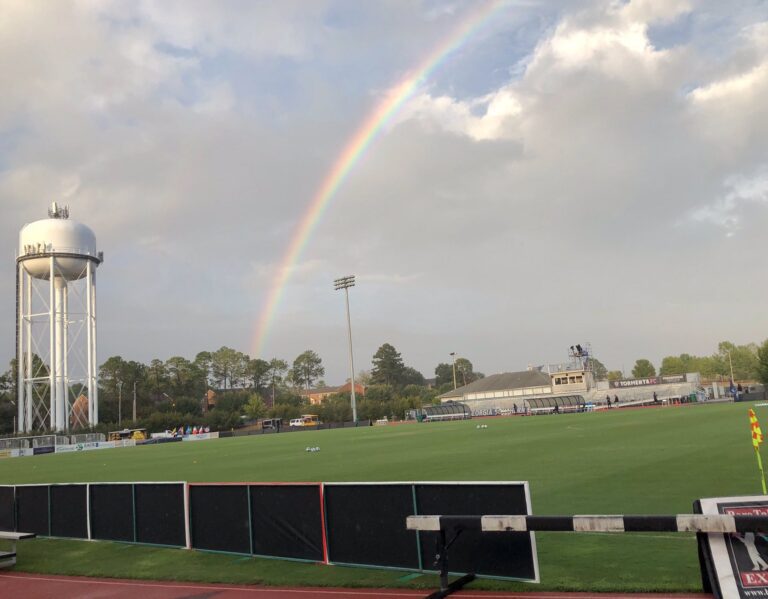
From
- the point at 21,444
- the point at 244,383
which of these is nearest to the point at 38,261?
the point at 21,444

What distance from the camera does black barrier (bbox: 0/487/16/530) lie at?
1425 centimetres

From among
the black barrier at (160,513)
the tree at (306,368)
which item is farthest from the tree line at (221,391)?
the black barrier at (160,513)

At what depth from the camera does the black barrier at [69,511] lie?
519 inches

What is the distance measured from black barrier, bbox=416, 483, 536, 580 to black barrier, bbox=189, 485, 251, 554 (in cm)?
349

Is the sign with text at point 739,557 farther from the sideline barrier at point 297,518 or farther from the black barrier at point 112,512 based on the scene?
the black barrier at point 112,512

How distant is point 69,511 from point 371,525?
752 centimetres

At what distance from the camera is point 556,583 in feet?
26.3

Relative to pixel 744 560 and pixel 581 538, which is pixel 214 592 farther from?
pixel 744 560

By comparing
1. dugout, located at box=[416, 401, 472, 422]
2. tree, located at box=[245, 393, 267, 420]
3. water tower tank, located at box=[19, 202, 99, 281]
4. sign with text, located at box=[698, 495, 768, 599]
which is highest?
water tower tank, located at box=[19, 202, 99, 281]

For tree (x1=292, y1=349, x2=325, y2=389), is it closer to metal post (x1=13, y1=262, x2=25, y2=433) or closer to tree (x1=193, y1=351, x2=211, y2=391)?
tree (x1=193, y1=351, x2=211, y2=391)

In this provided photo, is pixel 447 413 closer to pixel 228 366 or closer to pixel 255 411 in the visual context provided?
pixel 255 411

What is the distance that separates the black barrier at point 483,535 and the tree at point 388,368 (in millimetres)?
172876

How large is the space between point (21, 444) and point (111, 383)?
66902mm

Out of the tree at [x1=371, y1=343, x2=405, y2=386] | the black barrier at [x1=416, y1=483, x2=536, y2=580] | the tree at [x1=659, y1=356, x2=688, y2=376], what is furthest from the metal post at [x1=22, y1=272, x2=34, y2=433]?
the tree at [x1=659, y1=356, x2=688, y2=376]
